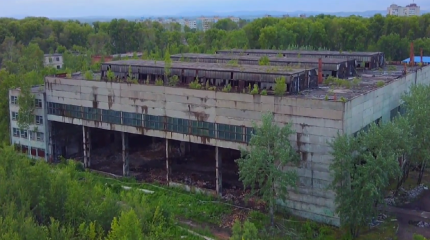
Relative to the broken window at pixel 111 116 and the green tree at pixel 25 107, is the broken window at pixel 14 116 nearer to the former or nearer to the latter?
the green tree at pixel 25 107

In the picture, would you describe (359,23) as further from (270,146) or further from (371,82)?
(270,146)

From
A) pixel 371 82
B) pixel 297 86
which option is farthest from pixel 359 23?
pixel 297 86

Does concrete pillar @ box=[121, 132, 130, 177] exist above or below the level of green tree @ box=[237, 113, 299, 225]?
below

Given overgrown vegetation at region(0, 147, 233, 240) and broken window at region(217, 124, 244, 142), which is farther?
broken window at region(217, 124, 244, 142)

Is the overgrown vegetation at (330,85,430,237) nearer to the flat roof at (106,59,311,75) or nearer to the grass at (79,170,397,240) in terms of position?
the grass at (79,170,397,240)

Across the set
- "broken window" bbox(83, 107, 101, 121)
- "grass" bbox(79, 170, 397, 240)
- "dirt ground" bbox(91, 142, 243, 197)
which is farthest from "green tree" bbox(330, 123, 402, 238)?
"broken window" bbox(83, 107, 101, 121)

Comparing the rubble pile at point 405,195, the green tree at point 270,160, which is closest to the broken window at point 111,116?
the green tree at point 270,160
